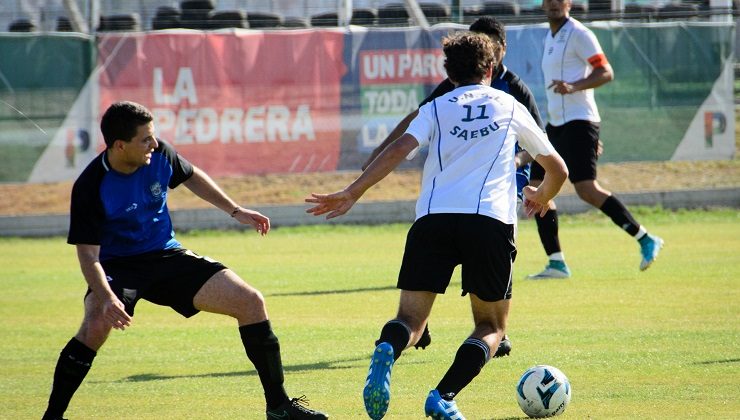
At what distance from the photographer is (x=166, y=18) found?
1900 cm

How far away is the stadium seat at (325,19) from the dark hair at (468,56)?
12.9m

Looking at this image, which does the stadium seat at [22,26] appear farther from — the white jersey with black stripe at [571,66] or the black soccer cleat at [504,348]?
the black soccer cleat at [504,348]

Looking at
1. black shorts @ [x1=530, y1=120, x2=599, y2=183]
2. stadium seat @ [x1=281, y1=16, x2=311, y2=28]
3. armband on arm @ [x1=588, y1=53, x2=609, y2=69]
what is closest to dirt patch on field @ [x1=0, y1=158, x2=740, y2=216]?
stadium seat @ [x1=281, y1=16, x2=311, y2=28]

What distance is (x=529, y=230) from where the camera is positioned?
17.2 metres

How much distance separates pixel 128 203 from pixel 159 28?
42.9 ft

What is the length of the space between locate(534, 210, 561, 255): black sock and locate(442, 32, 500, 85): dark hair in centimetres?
563

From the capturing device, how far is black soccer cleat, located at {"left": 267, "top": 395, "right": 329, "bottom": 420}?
6.39 meters

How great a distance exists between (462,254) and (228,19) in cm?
1383

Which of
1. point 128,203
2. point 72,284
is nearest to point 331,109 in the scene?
point 72,284

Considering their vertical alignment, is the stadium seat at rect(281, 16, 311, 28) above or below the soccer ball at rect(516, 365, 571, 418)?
above

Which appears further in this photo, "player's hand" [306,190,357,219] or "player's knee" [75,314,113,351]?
"player's knee" [75,314,113,351]

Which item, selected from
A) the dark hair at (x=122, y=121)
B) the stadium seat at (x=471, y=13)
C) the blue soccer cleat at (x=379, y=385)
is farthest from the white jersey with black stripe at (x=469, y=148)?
the stadium seat at (x=471, y=13)

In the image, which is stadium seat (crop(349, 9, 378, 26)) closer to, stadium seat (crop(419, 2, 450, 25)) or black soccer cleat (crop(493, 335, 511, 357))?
stadium seat (crop(419, 2, 450, 25))

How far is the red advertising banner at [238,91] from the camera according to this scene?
17.3m
